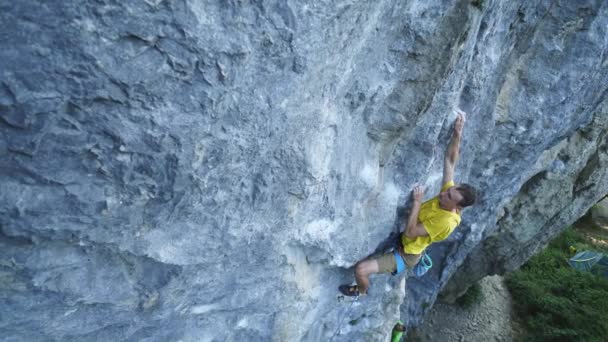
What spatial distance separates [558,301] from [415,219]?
7.73 meters

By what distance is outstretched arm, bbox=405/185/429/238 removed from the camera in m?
3.97

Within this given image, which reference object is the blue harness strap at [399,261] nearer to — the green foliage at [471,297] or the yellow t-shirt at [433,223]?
the yellow t-shirt at [433,223]

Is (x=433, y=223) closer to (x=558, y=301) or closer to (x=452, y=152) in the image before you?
(x=452, y=152)

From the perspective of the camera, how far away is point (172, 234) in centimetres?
253

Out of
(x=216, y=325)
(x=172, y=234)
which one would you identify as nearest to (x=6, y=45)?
(x=172, y=234)

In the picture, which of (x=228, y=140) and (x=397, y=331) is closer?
(x=228, y=140)

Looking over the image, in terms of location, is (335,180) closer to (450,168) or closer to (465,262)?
(450,168)

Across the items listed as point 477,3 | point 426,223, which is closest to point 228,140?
point 477,3

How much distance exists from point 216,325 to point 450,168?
2.36 m

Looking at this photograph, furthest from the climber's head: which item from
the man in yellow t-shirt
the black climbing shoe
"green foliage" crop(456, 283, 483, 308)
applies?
"green foliage" crop(456, 283, 483, 308)

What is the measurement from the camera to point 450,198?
3.77 m

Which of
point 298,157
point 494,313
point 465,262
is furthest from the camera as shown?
point 494,313

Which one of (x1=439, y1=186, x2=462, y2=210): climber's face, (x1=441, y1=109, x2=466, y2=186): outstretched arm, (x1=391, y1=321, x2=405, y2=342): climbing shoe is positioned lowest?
(x1=391, y1=321, x2=405, y2=342): climbing shoe

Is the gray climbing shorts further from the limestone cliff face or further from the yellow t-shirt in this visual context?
the limestone cliff face
